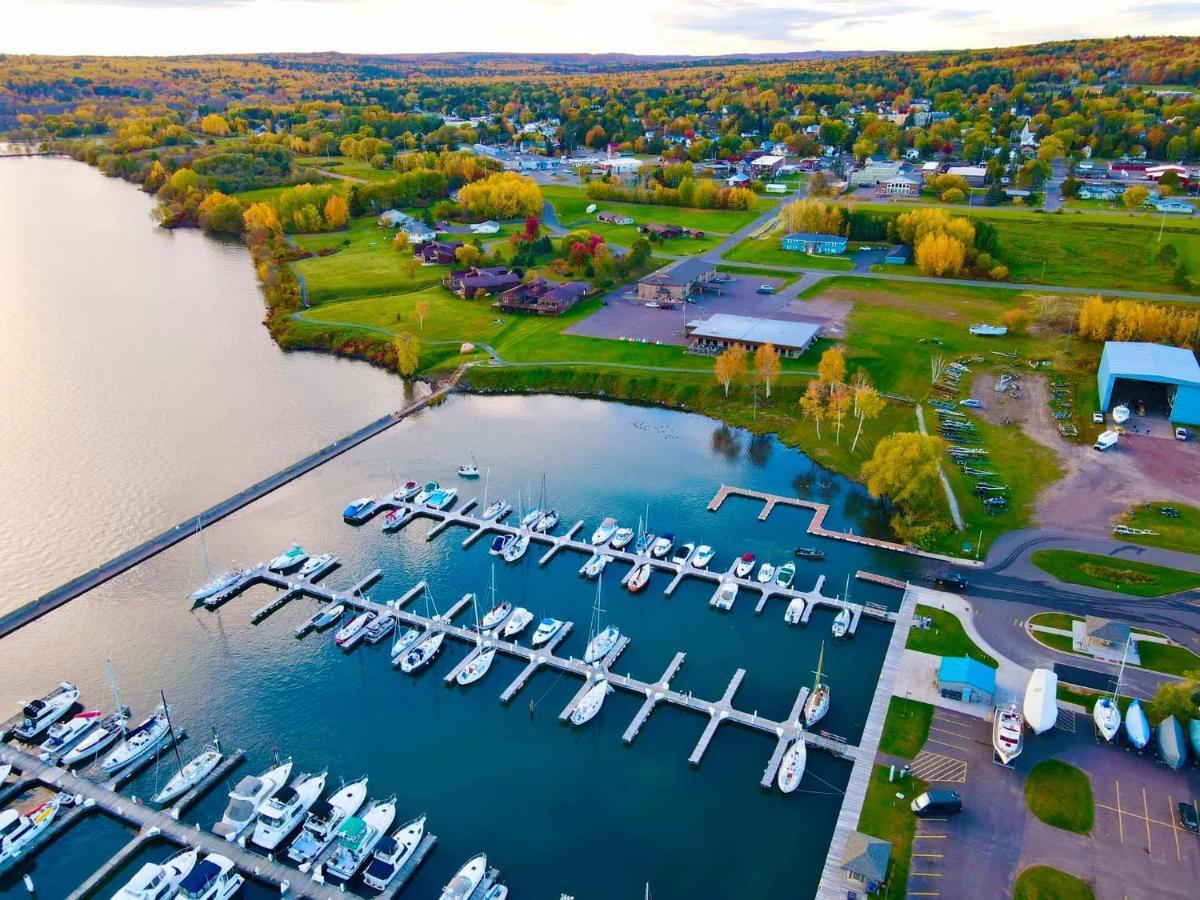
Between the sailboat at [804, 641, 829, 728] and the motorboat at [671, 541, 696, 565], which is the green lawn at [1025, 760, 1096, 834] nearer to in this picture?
the sailboat at [804, 641, 829, 728]

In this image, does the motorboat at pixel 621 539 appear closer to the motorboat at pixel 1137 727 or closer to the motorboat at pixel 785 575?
the motorboat at pixel 785 575

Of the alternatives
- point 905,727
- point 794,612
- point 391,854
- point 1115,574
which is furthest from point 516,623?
point 1115,574

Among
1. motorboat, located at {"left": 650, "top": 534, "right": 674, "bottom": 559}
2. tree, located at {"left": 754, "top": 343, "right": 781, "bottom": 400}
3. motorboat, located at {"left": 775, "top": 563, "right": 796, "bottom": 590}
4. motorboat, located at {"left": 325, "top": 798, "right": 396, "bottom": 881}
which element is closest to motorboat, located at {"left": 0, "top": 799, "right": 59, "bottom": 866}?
motorboat, located at {"left": 325, "top": 798, "right": 396, "bottom": 881}

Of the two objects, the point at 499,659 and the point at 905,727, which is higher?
the point at 905,727

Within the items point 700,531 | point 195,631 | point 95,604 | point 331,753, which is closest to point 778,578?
point 700,531

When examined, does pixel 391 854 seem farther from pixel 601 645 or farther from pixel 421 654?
pixel 601 645
